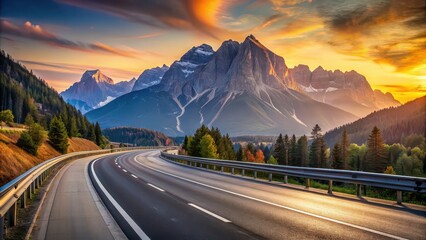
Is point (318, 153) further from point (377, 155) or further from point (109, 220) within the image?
point (109, 220)

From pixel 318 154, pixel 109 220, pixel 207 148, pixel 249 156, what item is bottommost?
pixel 249 156

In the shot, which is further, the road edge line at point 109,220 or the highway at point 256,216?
the road edge line at point 109,220

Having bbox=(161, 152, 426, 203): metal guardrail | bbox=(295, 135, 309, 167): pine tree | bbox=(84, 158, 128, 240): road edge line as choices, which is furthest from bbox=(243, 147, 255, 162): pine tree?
bbox=(84, 158, 128, 240): road edge line

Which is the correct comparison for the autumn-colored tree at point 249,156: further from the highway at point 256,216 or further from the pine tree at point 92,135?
the highway at point 256,216

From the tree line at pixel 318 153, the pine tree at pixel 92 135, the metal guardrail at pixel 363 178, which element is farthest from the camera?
the pine tree at pixel 92 135

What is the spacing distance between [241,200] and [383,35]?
12217 mm

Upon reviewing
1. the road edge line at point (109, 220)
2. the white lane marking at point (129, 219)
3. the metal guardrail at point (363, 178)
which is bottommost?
the road edge line at point (109, 220)

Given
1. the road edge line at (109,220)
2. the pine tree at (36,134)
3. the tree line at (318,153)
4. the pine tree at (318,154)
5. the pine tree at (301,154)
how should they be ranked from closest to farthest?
the road edge line at (109,220)
the pine tree at (36,134)
the tree line at (318,153)
the pine tree at (318,154)
the pine tree at (301,154)

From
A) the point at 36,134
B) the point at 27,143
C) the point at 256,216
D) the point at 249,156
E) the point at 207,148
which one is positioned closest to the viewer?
the point at 256,216

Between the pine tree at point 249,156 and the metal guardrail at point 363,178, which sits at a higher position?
the metal guardrail at point 363,178

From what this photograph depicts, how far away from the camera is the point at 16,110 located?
493 ft

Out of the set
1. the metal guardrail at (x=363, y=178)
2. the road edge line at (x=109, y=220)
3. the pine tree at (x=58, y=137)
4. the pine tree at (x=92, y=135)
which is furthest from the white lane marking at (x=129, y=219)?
the pine tree at (x=92, y=135)

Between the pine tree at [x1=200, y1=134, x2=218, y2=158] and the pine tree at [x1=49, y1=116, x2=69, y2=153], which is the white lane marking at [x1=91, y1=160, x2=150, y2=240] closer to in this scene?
the pine tree at [x1=49, y1=116, x2=69, y2=153]

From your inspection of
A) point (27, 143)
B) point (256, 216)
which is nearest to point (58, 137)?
point (27, 143)
